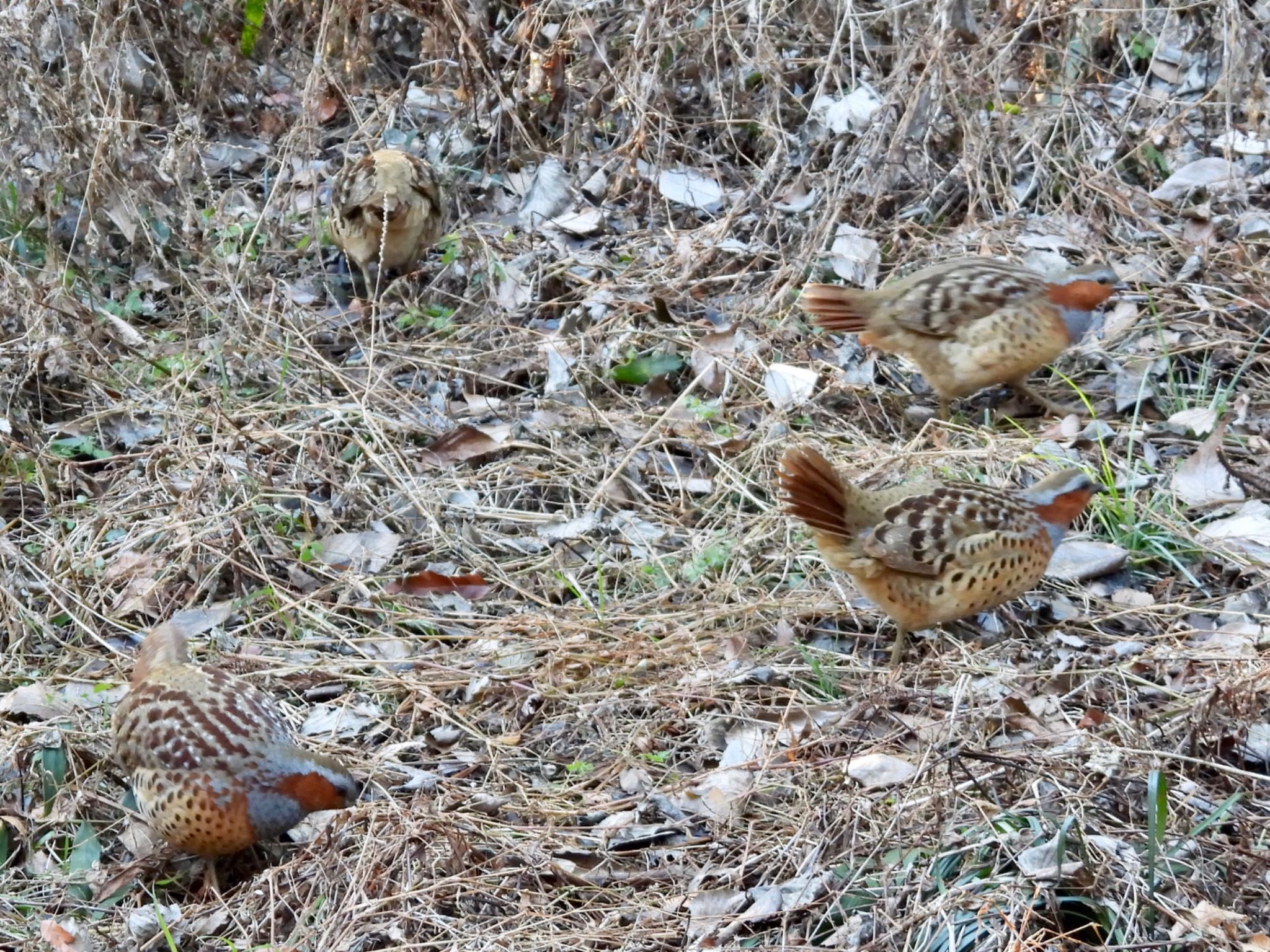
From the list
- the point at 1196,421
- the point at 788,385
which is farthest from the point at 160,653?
the point at 1196,421

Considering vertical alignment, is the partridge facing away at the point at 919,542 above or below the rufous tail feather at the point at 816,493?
below

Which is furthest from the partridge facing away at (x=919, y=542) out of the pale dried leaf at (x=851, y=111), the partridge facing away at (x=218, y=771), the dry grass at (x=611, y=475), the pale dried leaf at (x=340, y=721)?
the pale dried leaf at (x=851, y=111)

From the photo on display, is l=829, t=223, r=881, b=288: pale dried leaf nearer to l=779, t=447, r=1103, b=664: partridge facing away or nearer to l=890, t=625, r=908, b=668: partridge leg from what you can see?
l=779, t=447, r=1103, b=664: partridge facing away

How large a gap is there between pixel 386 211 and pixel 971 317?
257 cm

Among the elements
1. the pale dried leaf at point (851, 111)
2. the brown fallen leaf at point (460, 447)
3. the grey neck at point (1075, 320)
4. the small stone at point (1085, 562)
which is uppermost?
the pale dried leaf at point (851, 111)

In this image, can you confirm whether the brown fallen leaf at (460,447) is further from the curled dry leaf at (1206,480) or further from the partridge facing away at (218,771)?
the curled dry leaf at (1206,480)

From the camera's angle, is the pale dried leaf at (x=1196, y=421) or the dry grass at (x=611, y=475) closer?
the dry grass at (x=611, y=475)

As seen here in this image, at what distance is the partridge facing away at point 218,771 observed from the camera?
162 inches

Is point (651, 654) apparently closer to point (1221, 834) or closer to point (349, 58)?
point (1221, 834)

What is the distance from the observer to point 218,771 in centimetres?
412

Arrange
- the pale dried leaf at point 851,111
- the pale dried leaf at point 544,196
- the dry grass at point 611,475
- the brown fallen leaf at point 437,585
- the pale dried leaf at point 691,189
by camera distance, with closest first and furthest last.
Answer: the dry grass at point 611,475, the brown fallen leaf at point 437,585, the pale dried leaf at point 851,111, the pale dried leaf at point 691,189, the pale dried leaf at point 544,196

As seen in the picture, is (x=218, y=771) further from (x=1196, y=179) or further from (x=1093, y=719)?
(x=1196, y=179)

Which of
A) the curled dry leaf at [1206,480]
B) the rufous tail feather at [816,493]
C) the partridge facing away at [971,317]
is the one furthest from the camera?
the partridge facing away at [971,317]

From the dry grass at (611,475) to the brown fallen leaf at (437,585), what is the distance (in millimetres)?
79
